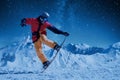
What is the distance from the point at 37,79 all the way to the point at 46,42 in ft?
4.42

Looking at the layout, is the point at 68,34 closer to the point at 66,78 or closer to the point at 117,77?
Result: the point at 66,78

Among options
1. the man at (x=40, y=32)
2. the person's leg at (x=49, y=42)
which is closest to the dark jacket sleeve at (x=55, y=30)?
the man at (x=40, y=32)

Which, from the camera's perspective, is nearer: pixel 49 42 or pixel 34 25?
pixel 34 25

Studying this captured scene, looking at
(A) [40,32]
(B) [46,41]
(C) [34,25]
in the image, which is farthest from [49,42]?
(C) [34,25]

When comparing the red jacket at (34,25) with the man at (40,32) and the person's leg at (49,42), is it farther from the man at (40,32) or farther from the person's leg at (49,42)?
the person's leg at (49,42)

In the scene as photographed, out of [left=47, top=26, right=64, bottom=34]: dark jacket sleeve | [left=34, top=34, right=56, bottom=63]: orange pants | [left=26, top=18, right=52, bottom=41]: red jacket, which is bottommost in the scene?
[left=34, top=34, right=56, bottom=63]: orange pants

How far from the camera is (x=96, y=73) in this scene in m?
11.8

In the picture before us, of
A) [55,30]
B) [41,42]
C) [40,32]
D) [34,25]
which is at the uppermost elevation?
[55,30]

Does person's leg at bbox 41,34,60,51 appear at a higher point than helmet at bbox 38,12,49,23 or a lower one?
lower

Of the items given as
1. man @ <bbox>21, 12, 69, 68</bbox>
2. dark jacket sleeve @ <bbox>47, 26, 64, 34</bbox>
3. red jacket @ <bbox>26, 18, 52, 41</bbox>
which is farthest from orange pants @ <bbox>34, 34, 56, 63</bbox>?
dark jacket sleeve @ <bbox>47, 26, 64, 34</bbox>

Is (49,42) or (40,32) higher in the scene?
(40,32)

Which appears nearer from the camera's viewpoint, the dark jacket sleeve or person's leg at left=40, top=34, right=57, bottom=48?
person's leg at left=40, top=34, right=57, bottom=48

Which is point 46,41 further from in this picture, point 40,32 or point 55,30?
point 55,30

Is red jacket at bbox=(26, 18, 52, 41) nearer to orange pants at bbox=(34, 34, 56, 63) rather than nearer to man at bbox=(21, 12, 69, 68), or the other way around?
man at bbox=(21, 12, 69, 68)
